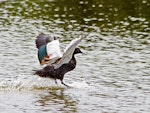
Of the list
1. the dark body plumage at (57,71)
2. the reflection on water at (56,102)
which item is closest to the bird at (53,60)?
the dark body plumage at (57,71)

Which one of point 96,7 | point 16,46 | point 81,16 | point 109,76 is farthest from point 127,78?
point 96,7

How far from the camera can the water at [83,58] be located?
11969 millimetres

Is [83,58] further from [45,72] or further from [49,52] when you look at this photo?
[49,52]

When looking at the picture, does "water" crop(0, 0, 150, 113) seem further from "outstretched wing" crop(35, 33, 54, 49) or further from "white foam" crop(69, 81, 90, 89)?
"outstretched wing" crop(35, 33, 54, 49)

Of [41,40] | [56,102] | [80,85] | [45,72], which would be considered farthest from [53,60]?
[56,102]

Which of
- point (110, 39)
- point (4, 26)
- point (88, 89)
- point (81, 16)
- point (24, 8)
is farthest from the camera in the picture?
point (24, 8)

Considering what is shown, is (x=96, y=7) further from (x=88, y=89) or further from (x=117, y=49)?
(x=88, y=89)

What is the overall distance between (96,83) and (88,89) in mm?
376

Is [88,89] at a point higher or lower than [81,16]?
lower

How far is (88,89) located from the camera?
43.3 feet

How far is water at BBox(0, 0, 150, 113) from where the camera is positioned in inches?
471

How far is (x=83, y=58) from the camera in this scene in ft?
53.7

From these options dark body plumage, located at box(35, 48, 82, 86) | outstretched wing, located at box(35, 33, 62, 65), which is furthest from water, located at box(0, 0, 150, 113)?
outstretched wing, located at box(35, 33, 62, 65)

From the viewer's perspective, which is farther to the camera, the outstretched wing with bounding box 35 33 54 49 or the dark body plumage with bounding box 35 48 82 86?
the outstretched wing with bounding box 35 33 54 49
